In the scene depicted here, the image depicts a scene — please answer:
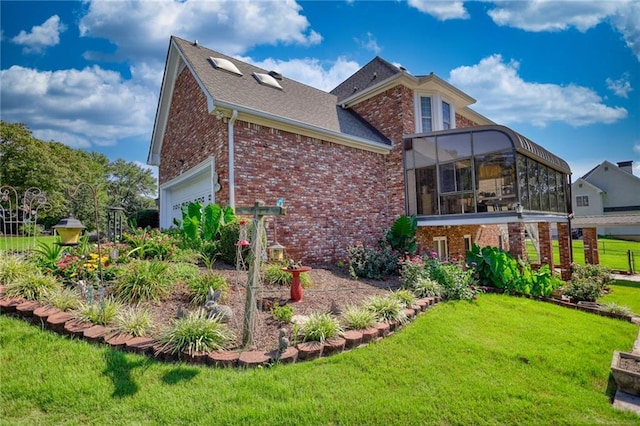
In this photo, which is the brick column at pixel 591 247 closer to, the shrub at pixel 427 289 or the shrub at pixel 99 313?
the shrub at pixel 427 289

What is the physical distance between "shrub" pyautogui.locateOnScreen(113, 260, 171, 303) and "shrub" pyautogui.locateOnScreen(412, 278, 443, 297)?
16.1ft

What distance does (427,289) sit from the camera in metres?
6.60

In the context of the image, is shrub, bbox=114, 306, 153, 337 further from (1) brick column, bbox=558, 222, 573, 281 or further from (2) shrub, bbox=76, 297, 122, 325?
(1) brick column, bbox=558, 222, 573, 281

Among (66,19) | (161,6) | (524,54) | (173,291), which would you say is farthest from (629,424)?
(66,19)

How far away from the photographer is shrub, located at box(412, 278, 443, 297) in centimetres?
652

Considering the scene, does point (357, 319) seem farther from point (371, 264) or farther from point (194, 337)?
point (371, 264)

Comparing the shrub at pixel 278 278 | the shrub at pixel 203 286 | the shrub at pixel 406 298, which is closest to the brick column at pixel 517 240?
the shrub at pixel 406 298

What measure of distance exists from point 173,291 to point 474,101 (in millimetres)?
14241

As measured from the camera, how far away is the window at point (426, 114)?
1243 cm

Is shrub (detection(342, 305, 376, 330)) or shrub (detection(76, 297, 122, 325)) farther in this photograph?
shrub (detection(342, 305, 376, 330))

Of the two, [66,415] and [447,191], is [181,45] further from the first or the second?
[66,415]

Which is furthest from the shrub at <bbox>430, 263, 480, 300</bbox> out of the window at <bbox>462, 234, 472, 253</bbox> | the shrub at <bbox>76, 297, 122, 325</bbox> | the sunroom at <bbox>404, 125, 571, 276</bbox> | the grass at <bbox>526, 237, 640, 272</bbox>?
the grass at <bbox>526, 237, 640, 272</bbox>

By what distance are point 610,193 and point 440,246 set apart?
32153mm

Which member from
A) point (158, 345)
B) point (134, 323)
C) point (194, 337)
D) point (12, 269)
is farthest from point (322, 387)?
point (12, 269)
